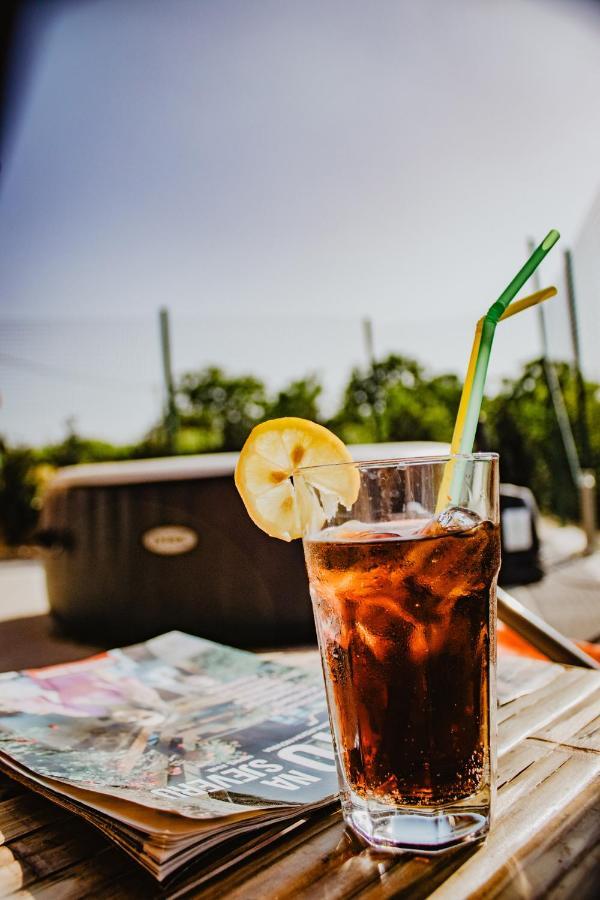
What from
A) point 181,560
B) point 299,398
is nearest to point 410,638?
point 181,560

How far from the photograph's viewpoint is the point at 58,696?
746 mm

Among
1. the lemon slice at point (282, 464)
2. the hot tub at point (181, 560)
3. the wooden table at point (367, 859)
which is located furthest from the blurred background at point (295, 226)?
the wooden table at point (367, 859)

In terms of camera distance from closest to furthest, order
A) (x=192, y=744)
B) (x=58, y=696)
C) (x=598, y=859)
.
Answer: (x=598, y=859) < (x=192, y=744) < (x=58, y=696)

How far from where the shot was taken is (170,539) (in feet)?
9.23

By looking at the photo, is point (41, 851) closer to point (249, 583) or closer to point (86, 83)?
point (249, 583)

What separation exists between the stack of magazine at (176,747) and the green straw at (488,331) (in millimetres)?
330

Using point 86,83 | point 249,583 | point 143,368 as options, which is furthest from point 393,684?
point 143,368

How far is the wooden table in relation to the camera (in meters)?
0.40

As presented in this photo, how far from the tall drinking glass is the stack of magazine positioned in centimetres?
7

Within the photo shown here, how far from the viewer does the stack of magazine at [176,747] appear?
46cm

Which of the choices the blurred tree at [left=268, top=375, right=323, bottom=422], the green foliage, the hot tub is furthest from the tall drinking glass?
the blurred tree at [left=268, top=375, right=323, bottom=422]

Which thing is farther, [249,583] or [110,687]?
[249,583]

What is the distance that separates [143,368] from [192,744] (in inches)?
317

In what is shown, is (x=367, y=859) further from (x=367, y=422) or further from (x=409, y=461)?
(x=367, y=422)
